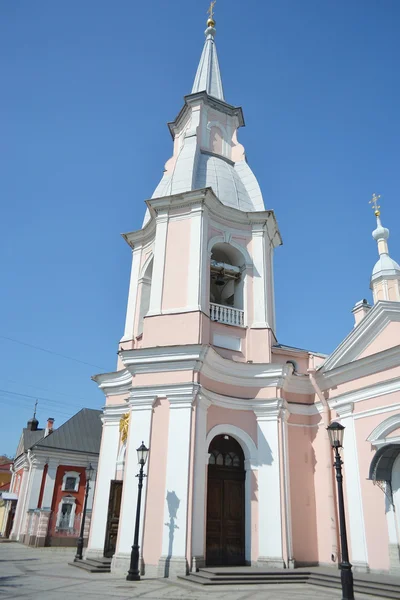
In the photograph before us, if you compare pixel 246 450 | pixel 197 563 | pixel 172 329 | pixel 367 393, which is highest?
pixel 172 329

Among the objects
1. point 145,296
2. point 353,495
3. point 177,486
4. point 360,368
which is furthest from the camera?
point 145,296

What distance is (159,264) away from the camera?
15.9 meters

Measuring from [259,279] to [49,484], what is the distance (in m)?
22.3

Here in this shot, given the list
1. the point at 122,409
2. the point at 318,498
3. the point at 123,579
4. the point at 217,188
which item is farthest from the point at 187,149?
the point at 123,579

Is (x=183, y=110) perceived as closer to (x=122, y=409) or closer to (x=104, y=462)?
(x=122, y=409)

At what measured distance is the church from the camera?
41.8 ft

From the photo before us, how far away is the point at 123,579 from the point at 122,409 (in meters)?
5.89

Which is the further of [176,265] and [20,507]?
[20,507]

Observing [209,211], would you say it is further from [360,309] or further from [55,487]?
[55,487]

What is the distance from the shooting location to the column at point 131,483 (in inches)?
488

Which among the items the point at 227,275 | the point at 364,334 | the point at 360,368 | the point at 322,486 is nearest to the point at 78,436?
the point at 227,275

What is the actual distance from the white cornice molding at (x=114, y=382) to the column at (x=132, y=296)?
1390mm

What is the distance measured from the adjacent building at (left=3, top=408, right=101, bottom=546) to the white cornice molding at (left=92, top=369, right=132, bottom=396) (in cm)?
1491

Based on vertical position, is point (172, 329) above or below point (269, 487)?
above
